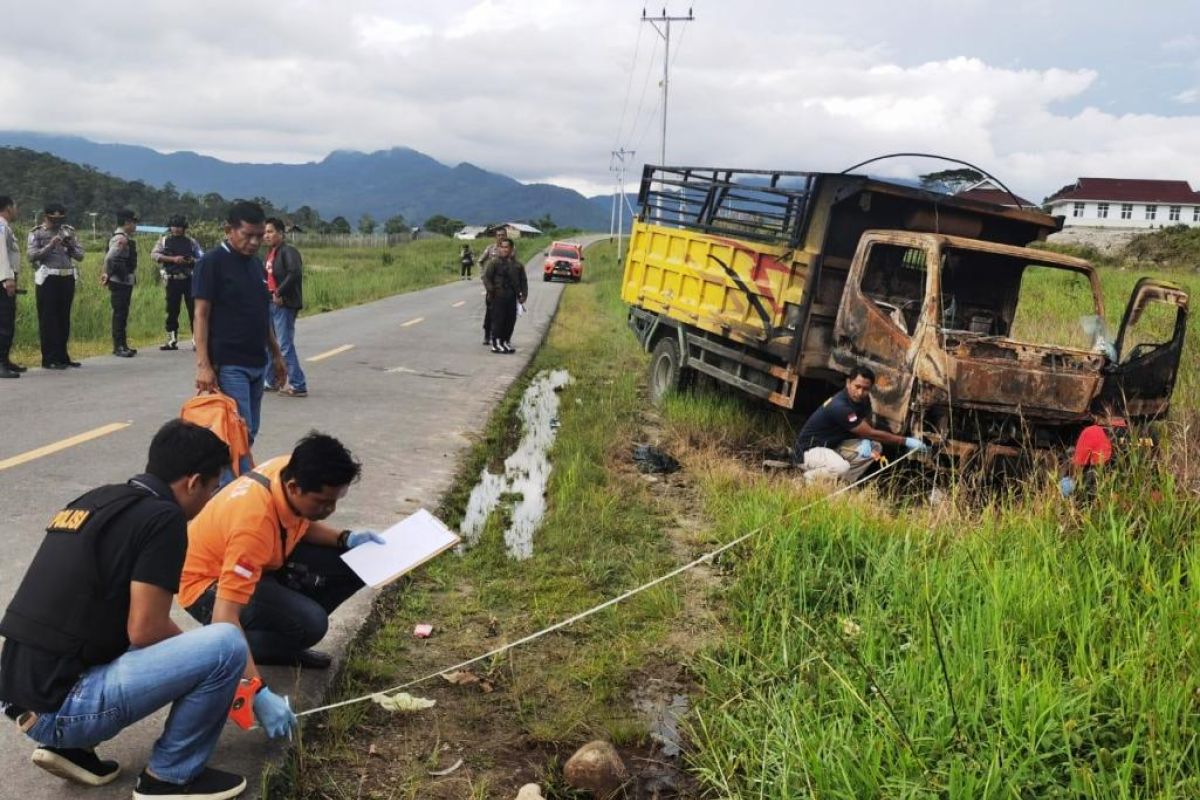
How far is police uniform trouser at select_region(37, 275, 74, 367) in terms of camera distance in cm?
1030

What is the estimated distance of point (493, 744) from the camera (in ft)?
11.9

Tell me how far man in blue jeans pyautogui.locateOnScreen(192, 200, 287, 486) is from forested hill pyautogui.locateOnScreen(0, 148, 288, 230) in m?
70.1

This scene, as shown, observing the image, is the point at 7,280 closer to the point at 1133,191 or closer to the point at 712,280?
the point at 712,280

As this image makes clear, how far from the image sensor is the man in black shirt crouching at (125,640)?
2.67 m

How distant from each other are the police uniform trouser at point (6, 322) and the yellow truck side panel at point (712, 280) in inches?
258

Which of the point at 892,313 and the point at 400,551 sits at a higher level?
the point at 892,313

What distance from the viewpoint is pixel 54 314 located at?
408 inches

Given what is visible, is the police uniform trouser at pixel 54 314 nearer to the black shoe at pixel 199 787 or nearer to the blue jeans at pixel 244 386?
the blue jeans at pixel 244 386

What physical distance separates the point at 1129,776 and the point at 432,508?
466cm

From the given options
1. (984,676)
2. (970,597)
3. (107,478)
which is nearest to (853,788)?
(984,676)

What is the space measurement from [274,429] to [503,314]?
268 inches

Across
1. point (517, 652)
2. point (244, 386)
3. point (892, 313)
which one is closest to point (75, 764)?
point (517, 652)

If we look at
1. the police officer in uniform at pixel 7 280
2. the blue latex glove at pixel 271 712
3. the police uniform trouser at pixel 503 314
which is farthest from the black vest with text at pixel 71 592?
the police uniform trouser at pixel 503 314

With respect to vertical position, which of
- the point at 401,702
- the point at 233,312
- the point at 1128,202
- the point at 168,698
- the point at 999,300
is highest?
the point at 1128,202
